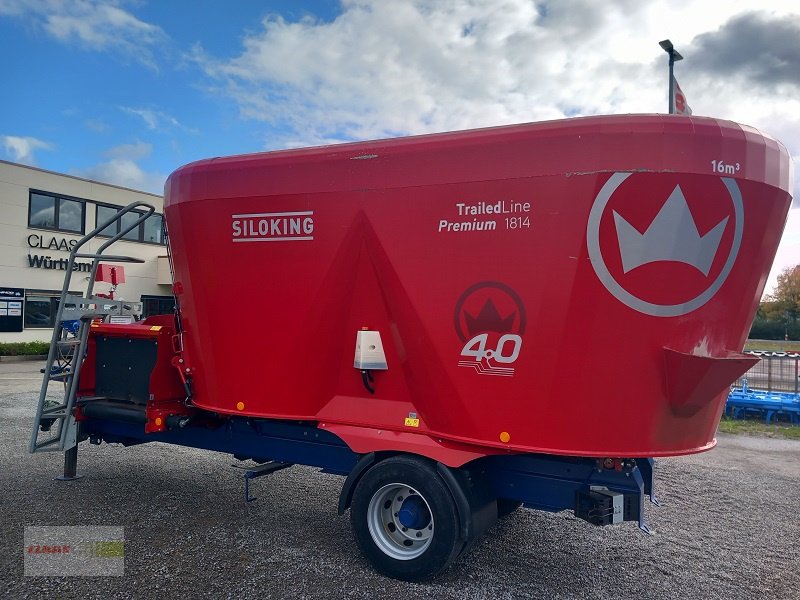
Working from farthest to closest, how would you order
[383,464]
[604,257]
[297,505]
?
[297,505] < [383,464] < [604,257]

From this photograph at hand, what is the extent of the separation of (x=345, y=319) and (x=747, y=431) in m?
9.40

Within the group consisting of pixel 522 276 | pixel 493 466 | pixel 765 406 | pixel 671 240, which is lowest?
pixel 765 406

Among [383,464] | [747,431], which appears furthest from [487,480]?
[747,431]

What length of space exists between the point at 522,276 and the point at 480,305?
0.36m

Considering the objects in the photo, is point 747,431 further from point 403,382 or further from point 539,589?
point 403,382

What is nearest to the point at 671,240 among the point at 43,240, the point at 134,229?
the point at 134,229

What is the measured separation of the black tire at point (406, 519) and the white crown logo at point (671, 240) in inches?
80.7

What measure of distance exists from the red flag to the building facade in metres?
17.5

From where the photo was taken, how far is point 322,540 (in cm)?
517

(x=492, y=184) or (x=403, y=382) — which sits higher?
(x=492, y=184)

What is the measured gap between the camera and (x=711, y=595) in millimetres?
4355

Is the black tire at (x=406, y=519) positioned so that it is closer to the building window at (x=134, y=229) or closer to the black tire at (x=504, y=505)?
the black tire at (x=504, y=505)

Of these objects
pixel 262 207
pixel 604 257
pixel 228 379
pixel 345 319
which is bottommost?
pixel 228 379

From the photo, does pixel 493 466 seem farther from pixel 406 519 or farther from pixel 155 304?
pixel 155 304
